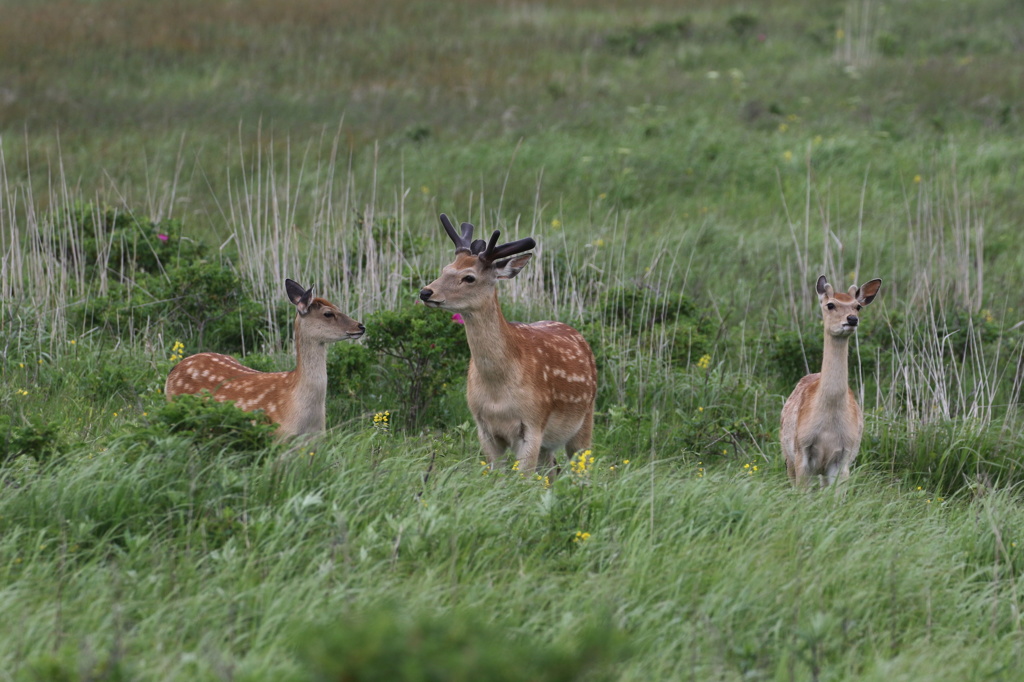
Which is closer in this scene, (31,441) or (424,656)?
(424,656)

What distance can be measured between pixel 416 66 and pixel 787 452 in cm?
1642

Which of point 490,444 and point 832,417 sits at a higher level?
point 832,417

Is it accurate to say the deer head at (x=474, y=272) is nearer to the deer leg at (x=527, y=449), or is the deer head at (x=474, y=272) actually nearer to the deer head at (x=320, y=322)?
the deer head at (x=320, y=322)

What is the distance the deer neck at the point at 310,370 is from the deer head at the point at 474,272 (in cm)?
74

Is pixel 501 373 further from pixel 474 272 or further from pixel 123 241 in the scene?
pixel 123 241

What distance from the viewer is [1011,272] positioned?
12102 millimetres

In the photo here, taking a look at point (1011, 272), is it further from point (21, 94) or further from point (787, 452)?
point (21, 94)

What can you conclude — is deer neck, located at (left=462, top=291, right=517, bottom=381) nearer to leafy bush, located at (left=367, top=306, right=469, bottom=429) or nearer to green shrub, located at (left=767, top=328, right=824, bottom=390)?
leafy bush, located at (left=367, top=306, right=469, bottom=429)

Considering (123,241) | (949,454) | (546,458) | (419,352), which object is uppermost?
(123,241)

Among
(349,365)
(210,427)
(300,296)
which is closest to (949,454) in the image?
(349,365)

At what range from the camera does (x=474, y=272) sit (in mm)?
6930

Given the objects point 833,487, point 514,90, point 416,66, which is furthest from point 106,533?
Result: point 416,66

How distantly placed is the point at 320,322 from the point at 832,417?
3175 mm

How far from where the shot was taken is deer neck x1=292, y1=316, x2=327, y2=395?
21.8ft
